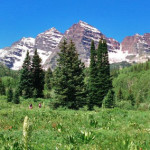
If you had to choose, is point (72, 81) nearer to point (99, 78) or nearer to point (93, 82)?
point (99, 78)

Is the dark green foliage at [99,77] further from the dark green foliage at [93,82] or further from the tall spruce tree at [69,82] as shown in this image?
the tall spruce tree at [69,82]

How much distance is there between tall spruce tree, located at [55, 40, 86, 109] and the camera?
33.6 meters

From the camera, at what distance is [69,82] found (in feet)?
111

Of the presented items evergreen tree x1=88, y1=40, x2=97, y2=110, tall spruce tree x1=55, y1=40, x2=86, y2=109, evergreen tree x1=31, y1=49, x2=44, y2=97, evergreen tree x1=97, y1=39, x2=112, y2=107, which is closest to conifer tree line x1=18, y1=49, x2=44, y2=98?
evergreen tree x1=31, y1=49, x2=44, y2=97

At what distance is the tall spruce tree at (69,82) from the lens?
1321 inches

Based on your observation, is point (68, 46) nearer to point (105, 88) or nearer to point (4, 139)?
point (105, 88)

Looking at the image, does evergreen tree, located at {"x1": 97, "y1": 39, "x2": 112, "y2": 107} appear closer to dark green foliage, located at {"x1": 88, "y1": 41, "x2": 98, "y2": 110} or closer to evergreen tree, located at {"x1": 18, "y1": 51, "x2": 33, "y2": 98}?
dark green foliage, located at {"x1": 88, "y1": 41, "x2": 98, "y2": 110}

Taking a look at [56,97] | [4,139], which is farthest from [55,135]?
[56,97]

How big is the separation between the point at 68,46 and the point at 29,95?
904 inches

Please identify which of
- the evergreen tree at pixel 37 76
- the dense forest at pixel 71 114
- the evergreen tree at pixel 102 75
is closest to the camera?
the dense forest at pixel 71 114

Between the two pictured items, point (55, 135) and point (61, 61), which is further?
point (61, 61)

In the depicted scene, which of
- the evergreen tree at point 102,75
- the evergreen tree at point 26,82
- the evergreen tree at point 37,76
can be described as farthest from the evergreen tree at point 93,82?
the evergreen tree at point 26,82

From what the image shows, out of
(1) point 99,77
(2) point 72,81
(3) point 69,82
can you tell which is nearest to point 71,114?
(3) point 69,82

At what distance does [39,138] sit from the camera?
8891 millimetres
